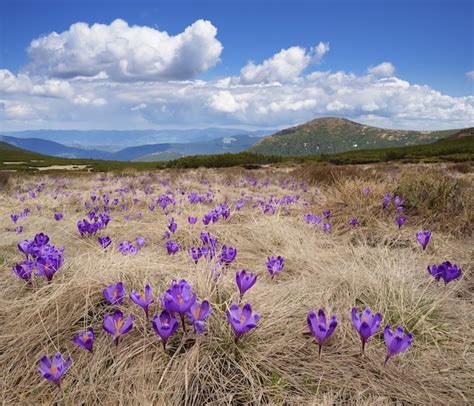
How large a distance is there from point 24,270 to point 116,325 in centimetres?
116

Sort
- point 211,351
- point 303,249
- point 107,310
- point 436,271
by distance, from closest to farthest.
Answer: point 211,351 → point 107,310 → point 436,271 → point 303,249

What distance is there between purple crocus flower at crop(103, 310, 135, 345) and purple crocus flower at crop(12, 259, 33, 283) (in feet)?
3.60

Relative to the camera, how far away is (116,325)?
77.0 inches

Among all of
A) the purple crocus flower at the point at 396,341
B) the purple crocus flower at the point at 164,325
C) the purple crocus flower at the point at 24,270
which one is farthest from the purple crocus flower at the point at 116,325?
the purple crocus flower at the point at 396,341

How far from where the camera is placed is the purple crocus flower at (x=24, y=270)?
2.62m

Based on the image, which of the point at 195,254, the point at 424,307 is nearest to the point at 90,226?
the point at 195,254

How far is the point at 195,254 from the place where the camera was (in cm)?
313

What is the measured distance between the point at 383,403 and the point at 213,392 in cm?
85

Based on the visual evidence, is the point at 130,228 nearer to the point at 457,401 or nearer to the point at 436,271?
the point at 436,271

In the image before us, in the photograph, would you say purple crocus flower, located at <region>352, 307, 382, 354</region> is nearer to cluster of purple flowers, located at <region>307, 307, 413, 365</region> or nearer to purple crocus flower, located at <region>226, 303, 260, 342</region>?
cluster of purple flowers, located at <region>307, 307, 413, 365</region>

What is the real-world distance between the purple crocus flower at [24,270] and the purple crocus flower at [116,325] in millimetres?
1098

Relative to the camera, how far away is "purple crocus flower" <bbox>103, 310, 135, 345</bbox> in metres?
1.91

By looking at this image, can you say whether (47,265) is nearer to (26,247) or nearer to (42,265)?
(42,265)

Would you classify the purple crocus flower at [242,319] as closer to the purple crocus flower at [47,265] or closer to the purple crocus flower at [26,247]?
the purple crocus flower at [47,265]
